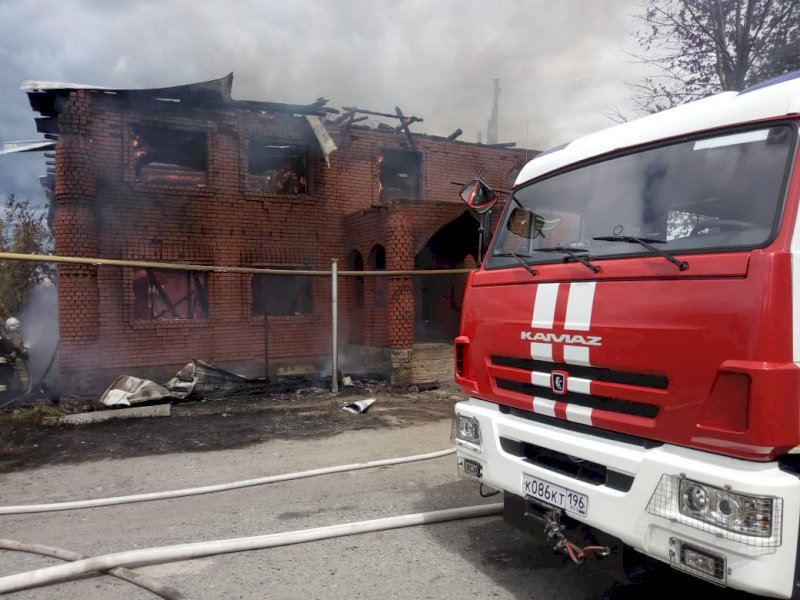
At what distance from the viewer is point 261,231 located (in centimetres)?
1102

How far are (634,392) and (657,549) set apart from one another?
620 mm

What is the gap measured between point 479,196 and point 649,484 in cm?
231

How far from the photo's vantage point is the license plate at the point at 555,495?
2.50 metres

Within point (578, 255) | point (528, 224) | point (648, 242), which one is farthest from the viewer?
point (528, 224)

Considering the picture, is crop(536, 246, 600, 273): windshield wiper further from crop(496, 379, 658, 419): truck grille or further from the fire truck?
crop(496, 379, 658, 419): truck grille

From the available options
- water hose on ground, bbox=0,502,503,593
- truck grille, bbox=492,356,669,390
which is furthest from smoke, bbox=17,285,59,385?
truck grille, bbox=492,356,669,390

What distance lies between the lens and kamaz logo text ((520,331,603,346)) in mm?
2511

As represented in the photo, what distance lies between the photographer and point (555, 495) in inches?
104

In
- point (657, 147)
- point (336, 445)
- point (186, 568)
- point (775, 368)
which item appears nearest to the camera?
point (775, 368)

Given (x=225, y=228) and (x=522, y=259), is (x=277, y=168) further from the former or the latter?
(x=522, y=259)

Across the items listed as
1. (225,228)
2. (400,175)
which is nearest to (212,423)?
(225,228)

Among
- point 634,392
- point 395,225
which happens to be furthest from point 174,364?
point 634,392

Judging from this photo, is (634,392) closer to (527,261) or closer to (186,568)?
(527,261)

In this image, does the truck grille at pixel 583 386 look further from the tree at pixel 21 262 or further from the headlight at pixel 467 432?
the tree at pixel 21 262
